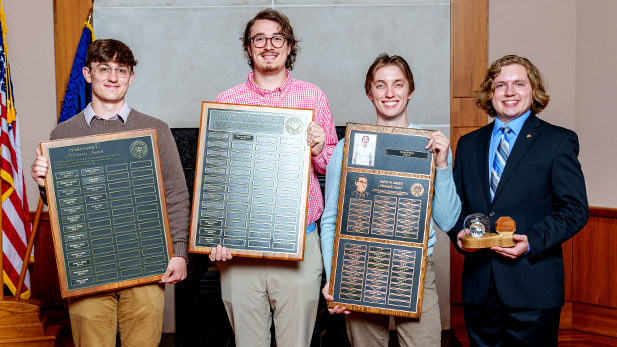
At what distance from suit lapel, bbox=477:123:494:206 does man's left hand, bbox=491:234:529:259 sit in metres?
0.18

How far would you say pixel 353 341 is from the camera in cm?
199

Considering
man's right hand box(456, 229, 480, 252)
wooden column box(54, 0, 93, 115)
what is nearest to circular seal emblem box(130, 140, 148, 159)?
man's right hand box(456, 229, 480, 252)

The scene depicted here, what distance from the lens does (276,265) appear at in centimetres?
204

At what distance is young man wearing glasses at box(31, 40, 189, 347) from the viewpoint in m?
1.97

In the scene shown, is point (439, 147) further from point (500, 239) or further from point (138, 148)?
point (138, 148)

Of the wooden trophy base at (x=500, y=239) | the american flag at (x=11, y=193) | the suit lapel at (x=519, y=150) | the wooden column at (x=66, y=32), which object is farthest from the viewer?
the wooden column at (x=66, y=32)

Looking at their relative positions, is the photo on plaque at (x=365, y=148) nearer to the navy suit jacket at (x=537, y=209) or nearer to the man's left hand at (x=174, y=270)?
the navy suit jacket at (x=537, y=209)

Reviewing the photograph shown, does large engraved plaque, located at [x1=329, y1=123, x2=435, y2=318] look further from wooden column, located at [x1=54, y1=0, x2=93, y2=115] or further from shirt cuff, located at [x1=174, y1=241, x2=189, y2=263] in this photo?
wooden column, located at [x1=54, y1=0, x2=93, y2=115]

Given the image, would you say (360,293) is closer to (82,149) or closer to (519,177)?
(519,177)

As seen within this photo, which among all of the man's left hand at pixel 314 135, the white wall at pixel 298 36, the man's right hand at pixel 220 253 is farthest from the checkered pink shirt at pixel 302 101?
the white wall at pixel 298 36

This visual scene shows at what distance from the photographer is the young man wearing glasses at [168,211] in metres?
1.97

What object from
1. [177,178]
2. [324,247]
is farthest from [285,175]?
[177,178]

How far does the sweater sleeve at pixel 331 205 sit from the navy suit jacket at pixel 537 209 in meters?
0.52

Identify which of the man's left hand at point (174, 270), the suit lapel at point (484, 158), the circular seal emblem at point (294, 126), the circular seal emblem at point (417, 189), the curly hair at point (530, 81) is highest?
the curly hair at point (530, 81)
